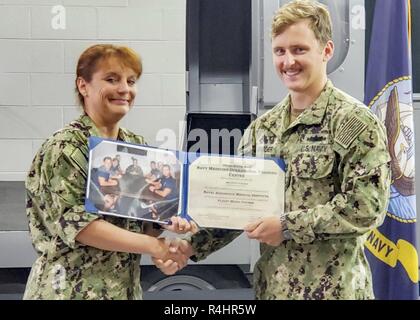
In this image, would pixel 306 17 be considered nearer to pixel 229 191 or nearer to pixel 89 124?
pixel 229 191

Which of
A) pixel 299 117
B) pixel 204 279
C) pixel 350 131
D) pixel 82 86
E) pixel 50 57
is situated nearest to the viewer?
pixel 350 131

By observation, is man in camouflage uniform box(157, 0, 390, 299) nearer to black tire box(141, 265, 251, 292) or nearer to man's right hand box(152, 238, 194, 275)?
man's right hand box(152, 238, 194, 275)

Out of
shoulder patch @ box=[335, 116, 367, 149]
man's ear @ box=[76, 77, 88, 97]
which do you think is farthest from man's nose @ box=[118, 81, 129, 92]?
shoulder patch @ box=[335, 116, 367, 149]

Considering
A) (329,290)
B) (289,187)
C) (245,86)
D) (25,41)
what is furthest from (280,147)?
(25,41)

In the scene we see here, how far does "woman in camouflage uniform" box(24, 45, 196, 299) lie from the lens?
1.65 metres

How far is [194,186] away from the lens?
177 cm

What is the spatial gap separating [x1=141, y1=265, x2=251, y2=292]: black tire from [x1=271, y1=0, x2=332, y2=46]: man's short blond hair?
103 centimetres

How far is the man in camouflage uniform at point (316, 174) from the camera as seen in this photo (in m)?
1.60

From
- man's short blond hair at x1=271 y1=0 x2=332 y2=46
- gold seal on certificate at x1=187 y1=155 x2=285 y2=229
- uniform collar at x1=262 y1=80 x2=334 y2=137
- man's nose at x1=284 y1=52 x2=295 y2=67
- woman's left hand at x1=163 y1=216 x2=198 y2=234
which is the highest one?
man's short blond hair at x1=271 y1=0 x2=332 y2=46

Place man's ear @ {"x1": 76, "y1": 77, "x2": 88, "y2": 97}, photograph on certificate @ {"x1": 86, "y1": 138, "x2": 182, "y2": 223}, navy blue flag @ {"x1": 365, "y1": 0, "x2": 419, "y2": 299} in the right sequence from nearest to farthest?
photograph on certificate @ {"x1": 86, "y1": 138, "x2": 182, "y2": 223}
man's ear @ {"x1": 76, "y1": 77, "x2": 88, "y2": 97}
navy blue flag @ {"x1": 365, "y1": 0, "x2": 419, "y2": 299}

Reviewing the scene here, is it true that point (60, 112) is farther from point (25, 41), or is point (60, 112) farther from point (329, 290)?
point (329, 290)

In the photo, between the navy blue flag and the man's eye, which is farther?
the navy blue flag

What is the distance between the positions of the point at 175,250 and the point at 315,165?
1.76 feet

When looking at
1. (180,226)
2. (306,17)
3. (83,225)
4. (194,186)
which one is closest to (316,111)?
(306,17)
